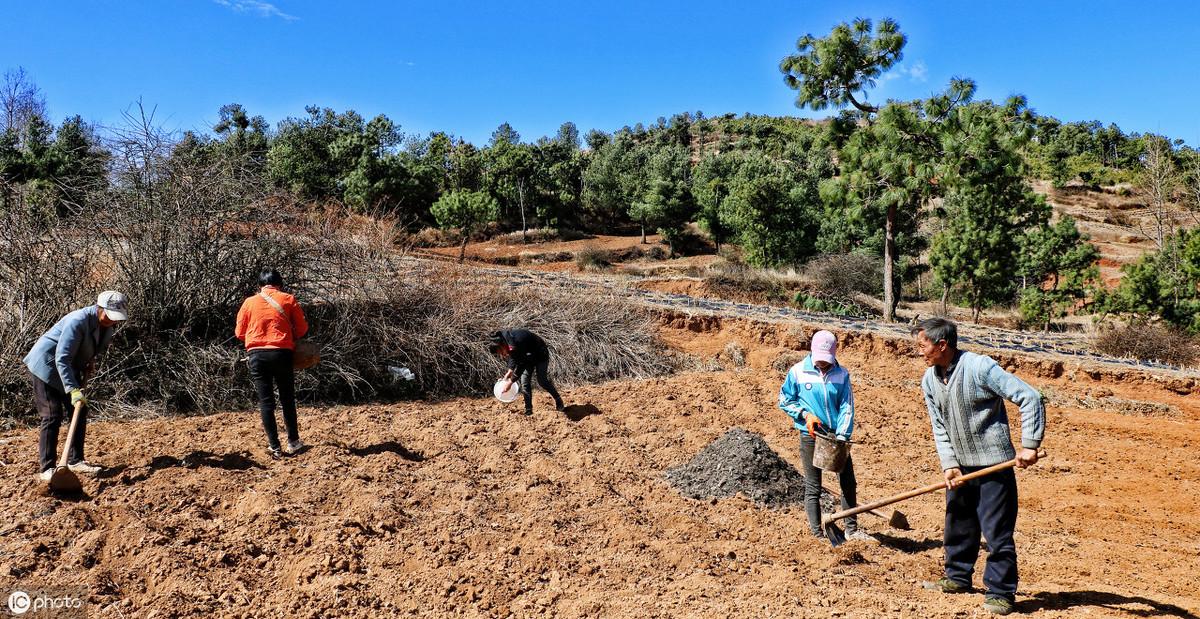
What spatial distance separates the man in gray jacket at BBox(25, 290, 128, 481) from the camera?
4586mm

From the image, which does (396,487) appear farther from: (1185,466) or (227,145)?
(1185,466)

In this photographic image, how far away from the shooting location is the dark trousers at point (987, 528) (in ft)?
11.6

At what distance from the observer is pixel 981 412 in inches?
143

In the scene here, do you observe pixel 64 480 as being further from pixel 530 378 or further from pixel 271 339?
pixel 530 378

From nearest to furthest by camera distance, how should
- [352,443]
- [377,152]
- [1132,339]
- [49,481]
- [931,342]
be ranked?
[931,342] < [49,481] < [352,443] < [1132,339] < [377,152]

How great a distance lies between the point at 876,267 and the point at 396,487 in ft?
82.0

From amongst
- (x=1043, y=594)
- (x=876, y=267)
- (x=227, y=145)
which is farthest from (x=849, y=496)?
(x=876, y=267)

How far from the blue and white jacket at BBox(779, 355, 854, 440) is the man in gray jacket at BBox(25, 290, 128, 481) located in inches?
178

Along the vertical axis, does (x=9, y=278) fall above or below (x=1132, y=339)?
above

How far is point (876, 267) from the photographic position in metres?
26.8

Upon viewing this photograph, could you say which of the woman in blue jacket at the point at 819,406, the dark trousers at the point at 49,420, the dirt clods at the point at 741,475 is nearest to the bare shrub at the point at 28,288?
the dark trousers at the point at 49,420

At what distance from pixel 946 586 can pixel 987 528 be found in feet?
1.49

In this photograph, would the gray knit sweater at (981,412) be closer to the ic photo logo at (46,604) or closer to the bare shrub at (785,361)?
the ic photo logo at (46,604)

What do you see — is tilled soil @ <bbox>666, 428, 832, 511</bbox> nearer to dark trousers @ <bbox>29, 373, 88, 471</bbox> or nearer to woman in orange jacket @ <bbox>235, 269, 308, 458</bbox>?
woman in orange jacket @ <bbox>235, 269, 308, 458</bbox>
